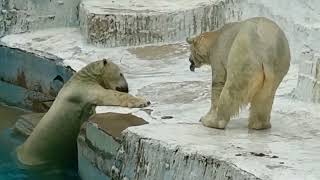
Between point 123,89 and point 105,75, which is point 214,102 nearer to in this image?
point 123,89

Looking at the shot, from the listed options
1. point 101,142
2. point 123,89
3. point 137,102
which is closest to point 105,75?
point 123,89

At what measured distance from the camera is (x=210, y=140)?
16.4ft

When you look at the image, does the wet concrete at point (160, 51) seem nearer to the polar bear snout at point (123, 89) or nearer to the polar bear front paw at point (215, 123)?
the polar bear snout at point (123, 89)

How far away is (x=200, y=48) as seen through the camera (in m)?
5.84

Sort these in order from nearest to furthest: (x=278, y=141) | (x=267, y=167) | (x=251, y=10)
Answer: (x=267, y=167) < (x=278, y=141) < (x=251, y=10)

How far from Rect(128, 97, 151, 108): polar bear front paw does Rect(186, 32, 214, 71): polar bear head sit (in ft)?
2.71

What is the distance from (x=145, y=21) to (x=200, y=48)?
11.9 ft

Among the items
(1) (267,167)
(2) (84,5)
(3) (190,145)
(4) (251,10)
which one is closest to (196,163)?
(3) (190,145)

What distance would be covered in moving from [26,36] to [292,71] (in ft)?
13.3

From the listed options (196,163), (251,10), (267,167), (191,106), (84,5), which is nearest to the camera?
(267,167)

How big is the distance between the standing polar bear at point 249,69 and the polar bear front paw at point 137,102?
51.8 inches

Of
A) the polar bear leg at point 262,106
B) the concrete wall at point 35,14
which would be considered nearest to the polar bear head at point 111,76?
the polar bear leg at point 262,106

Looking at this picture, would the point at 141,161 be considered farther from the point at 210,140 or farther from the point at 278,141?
the point at 278,141

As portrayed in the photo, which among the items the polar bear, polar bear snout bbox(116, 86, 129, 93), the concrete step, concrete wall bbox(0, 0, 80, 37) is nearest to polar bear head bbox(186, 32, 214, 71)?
the polar bear
